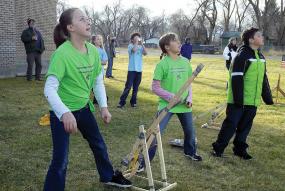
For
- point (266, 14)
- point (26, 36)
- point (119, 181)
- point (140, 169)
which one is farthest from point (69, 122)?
point (266, 14)

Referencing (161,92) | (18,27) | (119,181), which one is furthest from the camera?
(18,27)

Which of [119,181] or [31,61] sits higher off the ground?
[31,61]

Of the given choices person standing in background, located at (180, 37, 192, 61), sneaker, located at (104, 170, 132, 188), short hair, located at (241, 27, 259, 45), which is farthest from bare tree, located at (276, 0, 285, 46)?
sneaker, located at (104, 170, 132, 188)

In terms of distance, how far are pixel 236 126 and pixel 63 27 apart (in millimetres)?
3361

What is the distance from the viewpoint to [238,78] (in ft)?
19.1

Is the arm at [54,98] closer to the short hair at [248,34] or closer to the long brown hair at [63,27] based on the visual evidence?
the long brown hair at [63,27]

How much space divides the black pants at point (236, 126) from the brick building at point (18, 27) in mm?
12223

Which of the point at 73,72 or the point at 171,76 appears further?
the point at 171,76

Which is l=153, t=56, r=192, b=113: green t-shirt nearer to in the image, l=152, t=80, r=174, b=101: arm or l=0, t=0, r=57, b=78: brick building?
l=152, t=80, r=174, b=101: arm

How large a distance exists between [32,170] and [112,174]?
1.31 metres

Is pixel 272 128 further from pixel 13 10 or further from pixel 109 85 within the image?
pixel 13 10

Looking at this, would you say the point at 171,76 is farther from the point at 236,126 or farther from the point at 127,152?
the point at 127,152

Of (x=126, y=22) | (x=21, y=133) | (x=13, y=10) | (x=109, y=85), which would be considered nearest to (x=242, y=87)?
(x=21, y=133)

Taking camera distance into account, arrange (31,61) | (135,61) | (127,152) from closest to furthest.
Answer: (127,152), (135,61), (31,61)
